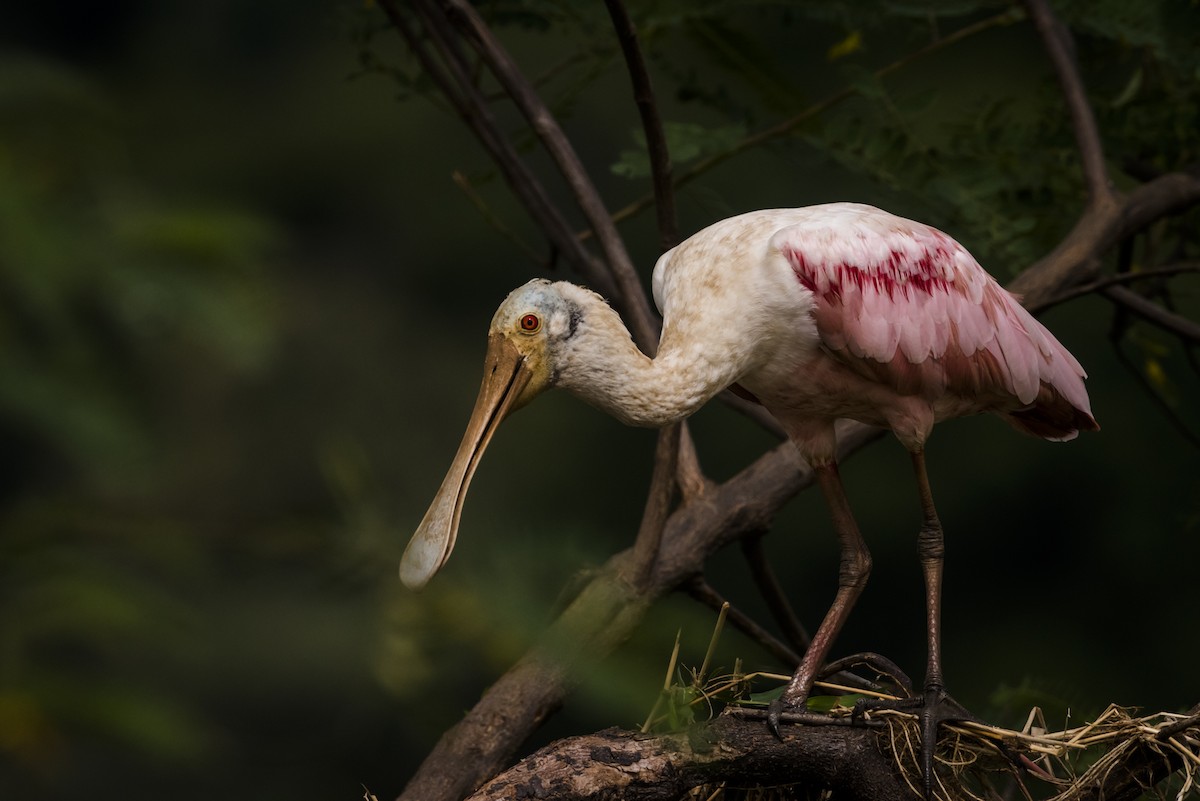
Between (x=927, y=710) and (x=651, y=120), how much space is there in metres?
1.14

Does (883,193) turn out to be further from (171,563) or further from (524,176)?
(171,563)

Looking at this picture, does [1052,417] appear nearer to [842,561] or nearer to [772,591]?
[842,561]

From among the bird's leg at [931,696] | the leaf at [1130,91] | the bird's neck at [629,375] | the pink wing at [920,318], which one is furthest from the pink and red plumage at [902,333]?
the leaf at [1130,91]

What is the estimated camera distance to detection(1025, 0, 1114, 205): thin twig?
133 inches

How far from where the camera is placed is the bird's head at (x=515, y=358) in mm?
2205

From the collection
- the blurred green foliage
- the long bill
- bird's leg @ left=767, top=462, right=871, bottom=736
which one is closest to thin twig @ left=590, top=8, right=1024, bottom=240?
the blurred green foliage

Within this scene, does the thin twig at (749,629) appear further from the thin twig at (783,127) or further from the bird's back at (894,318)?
the thin twig at (783,127)

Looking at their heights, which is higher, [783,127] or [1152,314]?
[783,127]

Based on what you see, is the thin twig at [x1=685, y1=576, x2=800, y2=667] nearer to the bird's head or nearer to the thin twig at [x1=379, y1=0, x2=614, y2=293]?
the thin twig at [x1=379, y1=0, x2=614, y2=293]

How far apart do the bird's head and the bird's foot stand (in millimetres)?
704

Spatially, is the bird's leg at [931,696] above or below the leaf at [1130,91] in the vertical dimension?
below

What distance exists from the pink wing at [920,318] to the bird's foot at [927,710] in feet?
1.74

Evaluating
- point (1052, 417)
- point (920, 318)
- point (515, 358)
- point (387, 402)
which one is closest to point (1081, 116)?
point (1052, 417)

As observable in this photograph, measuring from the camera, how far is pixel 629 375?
2.24 m
